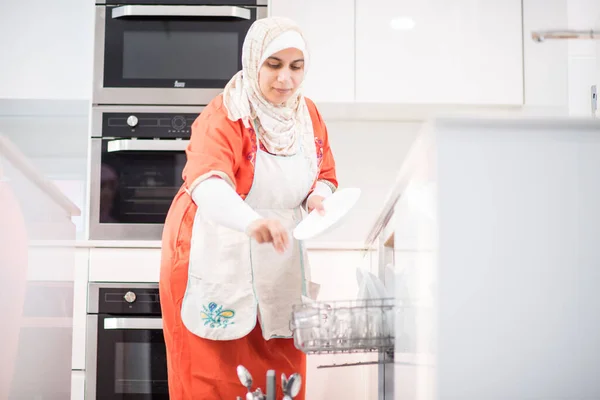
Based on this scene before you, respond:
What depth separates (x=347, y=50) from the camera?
3059mm

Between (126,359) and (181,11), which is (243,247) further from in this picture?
(181,11)

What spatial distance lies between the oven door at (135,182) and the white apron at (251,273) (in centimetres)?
100

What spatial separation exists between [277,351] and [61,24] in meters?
1.70

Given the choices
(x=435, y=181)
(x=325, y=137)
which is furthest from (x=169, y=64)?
(x=435, y=181)

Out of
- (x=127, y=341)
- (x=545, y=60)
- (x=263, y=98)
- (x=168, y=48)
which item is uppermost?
(x=168, y=48)

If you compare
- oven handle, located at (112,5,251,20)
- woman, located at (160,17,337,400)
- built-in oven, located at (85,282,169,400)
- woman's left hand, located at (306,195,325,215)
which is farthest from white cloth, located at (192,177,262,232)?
oven handle, located at (112,5,251,20)

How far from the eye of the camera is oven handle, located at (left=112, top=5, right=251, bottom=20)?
3.06m

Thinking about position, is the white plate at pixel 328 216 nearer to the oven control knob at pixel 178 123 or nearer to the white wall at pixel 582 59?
the white wall at pixel 582 59

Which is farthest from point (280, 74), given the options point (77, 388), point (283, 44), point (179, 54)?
point (77, 388)

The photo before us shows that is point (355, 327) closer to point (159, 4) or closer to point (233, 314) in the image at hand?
point (233, 314)

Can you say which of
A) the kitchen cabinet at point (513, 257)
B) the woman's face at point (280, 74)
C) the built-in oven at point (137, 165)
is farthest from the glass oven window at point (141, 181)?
the kitchen cabinet at point (513, 257)

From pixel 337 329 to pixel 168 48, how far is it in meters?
1.72

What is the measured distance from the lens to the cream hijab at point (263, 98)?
78.1 inches

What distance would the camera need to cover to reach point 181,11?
307 centimetres
